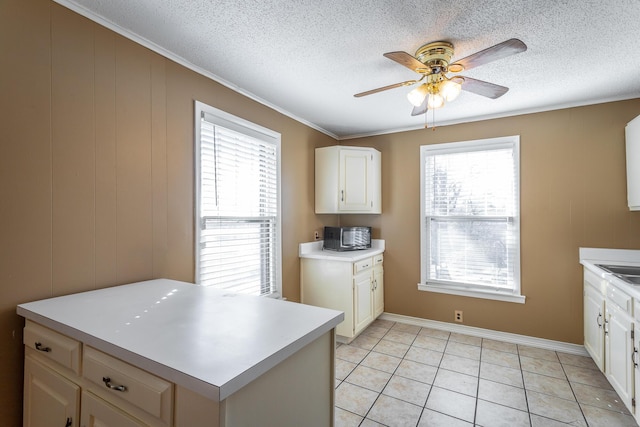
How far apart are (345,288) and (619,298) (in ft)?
6.69

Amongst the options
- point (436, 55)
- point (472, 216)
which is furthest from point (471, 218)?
point (436, 55)

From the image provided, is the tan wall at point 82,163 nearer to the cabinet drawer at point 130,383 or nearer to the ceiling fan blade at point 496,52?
the cabinet drawer at point 130,383

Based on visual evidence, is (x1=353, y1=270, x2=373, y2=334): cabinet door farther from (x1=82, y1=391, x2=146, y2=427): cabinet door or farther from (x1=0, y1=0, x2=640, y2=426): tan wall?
(x1=82, y1=391, x2=146, y2=427): cabinet door

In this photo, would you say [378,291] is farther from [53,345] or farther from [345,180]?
[53,345]

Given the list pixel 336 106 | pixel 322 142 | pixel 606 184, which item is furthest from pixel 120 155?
pixel 606 184

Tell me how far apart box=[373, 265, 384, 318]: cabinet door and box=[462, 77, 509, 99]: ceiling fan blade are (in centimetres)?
215

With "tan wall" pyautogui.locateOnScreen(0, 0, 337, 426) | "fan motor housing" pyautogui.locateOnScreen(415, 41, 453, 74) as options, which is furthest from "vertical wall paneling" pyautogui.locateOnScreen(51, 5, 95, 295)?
→ "fan motor housing" pyautogui.locateOnScreen(415, 41, 453, 74)

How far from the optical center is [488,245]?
3248 millimetres

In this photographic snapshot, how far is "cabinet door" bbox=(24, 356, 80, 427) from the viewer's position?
3.79 feet

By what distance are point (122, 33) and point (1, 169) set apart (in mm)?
1006

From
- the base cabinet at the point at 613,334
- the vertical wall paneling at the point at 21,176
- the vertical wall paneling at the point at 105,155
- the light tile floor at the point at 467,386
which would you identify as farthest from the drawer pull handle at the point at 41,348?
the base cabinet at the point at 613,334

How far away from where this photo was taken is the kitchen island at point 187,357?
83 centimetres

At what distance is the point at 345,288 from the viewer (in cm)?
306

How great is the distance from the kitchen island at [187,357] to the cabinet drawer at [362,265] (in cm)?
173
